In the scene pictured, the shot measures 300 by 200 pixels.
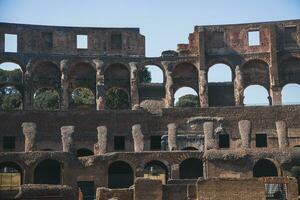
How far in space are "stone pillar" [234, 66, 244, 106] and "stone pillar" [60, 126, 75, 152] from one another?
Answer: 1412 centimetres

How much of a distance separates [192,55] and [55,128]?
13.7 meters

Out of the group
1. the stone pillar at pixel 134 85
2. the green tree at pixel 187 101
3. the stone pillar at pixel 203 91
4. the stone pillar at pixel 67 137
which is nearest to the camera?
the stone pillar at pixel 67 137

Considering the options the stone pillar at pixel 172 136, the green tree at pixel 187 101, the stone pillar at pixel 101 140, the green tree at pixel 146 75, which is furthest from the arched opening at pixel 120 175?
the green tree at pixel 187 101

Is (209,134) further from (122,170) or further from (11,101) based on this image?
(11,101)

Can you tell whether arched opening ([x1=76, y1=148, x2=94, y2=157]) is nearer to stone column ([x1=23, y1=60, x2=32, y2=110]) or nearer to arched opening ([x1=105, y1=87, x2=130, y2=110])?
stone column ([x1=23, y1=60, x2=32, y2=110])

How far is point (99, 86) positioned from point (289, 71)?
15.5 meters

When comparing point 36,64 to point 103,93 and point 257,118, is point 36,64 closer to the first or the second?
point 103,93

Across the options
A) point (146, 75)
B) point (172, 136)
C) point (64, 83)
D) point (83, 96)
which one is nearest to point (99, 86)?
point (64, 83)

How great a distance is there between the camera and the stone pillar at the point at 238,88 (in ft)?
150

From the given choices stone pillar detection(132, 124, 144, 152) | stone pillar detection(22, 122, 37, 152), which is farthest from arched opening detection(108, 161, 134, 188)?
stone pillar detection(22, 122, 37, 152)

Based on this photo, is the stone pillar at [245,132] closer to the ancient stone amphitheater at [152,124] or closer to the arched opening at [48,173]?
the ancient stone amphitheater at [152,124]

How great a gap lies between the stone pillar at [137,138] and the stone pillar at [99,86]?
660cm

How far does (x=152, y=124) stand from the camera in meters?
40.8

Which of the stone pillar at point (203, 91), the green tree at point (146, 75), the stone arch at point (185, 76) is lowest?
the stone pillar at point (203, 91)
